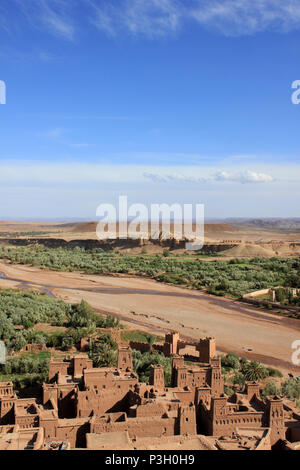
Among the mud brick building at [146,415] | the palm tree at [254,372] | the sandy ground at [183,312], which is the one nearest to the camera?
the mud brick building at [146,415]

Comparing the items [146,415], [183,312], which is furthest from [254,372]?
[183,312]

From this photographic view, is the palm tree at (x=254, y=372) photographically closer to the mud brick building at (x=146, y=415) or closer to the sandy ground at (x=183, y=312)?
the sandy ground at (x=183, y=312)

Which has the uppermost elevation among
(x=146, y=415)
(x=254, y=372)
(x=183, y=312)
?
(x=146, y=415)

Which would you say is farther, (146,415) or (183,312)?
(183,312)

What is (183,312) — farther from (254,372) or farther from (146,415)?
(146,415)

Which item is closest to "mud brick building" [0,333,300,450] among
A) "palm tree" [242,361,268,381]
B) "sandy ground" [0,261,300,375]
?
"palm tree" [242,361,268,381]

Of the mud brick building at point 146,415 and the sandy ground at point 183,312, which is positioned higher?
the mud brick building at point 146,415

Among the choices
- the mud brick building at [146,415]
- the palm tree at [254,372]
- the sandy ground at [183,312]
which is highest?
the mud brick building at [146,415]

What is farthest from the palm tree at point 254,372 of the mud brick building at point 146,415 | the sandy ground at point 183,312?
the mud brick building at point 146,415

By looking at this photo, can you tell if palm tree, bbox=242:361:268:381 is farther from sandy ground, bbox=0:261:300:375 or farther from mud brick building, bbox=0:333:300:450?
mud brick building, bbox=0:333:300:450
